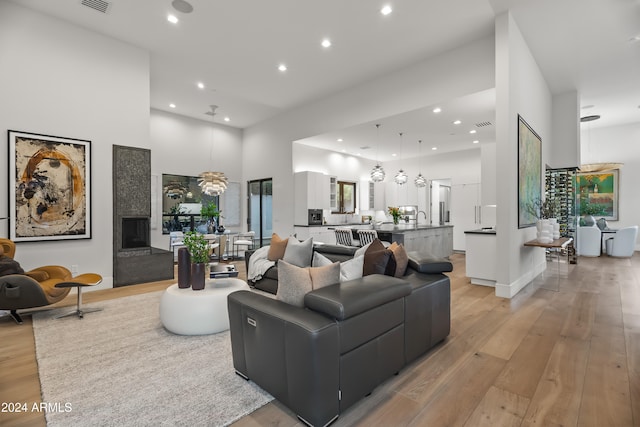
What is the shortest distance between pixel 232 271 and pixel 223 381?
1378mm

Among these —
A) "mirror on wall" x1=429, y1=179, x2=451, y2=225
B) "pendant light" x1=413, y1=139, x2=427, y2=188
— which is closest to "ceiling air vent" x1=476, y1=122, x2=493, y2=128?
"pendant light" x1=413, y1=139, x2=427, y2=188

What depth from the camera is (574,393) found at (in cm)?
207

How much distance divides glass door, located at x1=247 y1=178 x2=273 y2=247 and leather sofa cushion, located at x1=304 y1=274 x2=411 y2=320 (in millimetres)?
6878

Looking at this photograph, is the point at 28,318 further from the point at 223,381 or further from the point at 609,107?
the point at 609,107

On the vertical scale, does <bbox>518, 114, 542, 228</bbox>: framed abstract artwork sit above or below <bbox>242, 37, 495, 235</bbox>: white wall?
below

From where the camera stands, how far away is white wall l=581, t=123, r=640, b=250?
8789 mm

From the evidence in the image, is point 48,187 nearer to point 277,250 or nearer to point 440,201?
Answer: point 277,250

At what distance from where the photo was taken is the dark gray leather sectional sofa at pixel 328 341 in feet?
5.39

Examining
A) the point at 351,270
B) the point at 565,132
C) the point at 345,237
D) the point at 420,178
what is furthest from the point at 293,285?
the point at 565,132

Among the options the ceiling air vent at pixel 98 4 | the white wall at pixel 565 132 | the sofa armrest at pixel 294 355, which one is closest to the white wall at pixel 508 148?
the white wall at pixel 565 132

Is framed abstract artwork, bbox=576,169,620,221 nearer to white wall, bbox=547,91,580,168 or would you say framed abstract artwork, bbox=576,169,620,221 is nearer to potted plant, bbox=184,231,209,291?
white wall, bbox=547,91,580,168

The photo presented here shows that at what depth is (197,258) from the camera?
3211 millimetres

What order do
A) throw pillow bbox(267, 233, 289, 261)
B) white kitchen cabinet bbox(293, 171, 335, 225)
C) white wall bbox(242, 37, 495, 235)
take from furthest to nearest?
white kitchen cabinet bbox(293, 171, 335, 225) < white wall bbox(242, 37, 495, 235) < throw pillow bbox(267, 233, 289, 261)

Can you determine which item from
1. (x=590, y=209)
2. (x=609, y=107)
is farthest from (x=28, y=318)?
(x=590, y=209)
